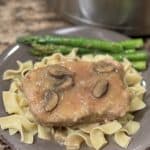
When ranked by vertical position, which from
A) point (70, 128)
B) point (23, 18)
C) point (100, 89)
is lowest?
point (70, 128)

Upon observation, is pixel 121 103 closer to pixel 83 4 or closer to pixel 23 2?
pixel 83 4

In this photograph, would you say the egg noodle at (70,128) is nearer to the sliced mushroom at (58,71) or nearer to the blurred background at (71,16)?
the sliced mushroom at (58,71)

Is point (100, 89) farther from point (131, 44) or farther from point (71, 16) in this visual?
point (71, 16)

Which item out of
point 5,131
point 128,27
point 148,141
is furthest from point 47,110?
point 128,27

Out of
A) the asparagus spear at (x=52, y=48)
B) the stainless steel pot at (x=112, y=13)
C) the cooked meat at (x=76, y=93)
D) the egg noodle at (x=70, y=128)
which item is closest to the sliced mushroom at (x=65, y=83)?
the cooked meat at (x=76, y=93)

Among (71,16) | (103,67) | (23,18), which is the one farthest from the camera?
(23,18)

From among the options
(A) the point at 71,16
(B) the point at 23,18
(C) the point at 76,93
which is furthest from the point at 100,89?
(B) the point at 23,18

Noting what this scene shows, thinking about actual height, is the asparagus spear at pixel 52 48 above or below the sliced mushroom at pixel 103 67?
above

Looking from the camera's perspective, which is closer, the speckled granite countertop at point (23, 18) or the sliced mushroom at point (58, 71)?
the sliced mushroom at point (58, 71)

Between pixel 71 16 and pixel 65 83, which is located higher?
pixel 71 16
